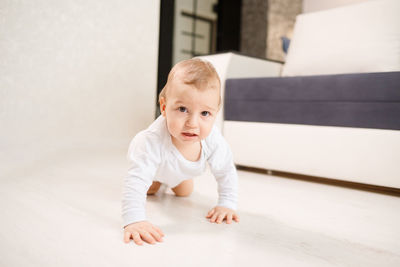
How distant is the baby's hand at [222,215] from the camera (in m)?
0.76

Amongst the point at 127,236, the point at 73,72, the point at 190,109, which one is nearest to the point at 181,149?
the point at 190,109

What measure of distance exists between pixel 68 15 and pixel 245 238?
124cm

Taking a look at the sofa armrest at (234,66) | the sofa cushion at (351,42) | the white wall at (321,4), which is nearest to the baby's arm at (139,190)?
the sofa armrest at (234,66)

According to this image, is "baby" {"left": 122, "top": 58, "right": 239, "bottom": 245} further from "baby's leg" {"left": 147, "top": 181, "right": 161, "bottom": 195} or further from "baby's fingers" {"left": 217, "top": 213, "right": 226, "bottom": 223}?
"baby's leg" {"left": 147, "top": 181, "right": 161, "bottom": 195}

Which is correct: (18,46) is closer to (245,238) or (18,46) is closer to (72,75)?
(72,75)

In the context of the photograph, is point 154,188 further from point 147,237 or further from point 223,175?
point 147,237

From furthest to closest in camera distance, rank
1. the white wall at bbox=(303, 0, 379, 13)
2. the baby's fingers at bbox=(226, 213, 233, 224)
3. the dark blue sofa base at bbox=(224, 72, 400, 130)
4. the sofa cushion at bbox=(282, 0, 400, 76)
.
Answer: the white wall at bbox=(303, 0, 379, 13), the sofa cushion at bbox=(282, 0, 400, 76), the dark blue sofa base at bbox=(224, 72, 400, 130), the baby's fingers at bbox=(226, 213, 233, 224)

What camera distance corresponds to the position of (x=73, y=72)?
144cm

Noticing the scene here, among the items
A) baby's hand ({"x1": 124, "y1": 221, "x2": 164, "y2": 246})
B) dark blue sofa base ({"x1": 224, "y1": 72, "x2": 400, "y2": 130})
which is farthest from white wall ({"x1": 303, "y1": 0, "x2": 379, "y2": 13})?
baby's hand ({"x1": 124, "y1": 221, "x2": 164, "y2": 246})

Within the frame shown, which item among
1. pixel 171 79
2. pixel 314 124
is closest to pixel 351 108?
pixel 314 124

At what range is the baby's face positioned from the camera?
66 centimetres

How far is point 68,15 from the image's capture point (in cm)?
135

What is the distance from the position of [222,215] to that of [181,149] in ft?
0.67

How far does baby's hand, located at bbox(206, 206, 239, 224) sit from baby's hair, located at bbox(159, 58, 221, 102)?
0.33 m
